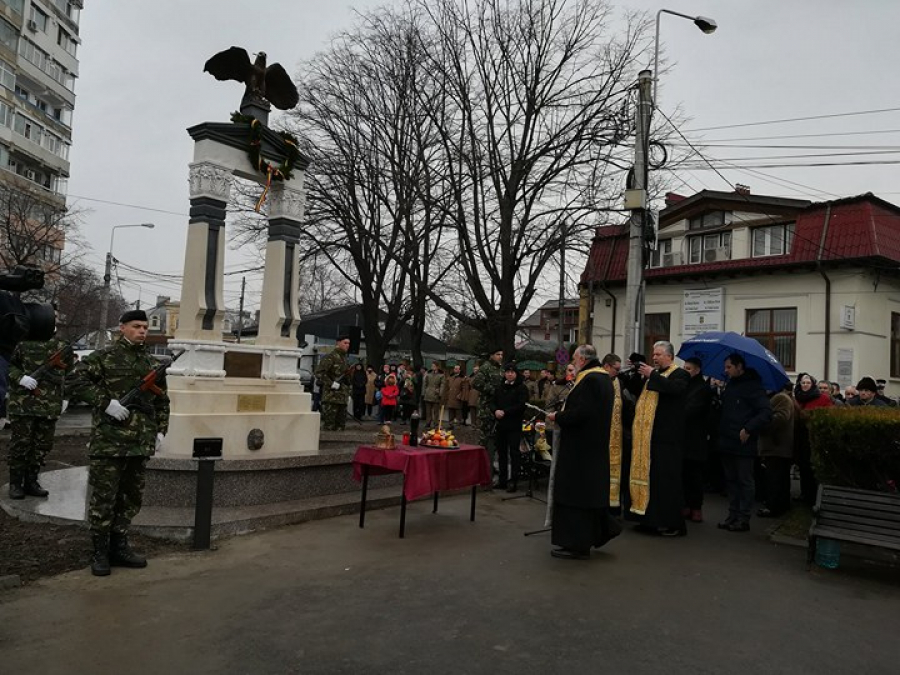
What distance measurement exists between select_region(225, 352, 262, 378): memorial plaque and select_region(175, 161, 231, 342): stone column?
340mm

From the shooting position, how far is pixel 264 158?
910 centimetres

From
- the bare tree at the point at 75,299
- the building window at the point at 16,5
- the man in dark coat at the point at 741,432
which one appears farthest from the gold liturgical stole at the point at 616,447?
the building window at the point at 16,5

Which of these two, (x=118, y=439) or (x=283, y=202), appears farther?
(x=283, y=202)

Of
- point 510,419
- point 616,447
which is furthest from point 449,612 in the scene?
point 510,419

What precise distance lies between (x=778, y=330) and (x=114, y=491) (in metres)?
22.7

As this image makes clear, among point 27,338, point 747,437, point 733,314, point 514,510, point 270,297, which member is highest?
point 733,314

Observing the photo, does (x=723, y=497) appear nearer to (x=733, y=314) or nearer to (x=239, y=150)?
(x=239, y=150)

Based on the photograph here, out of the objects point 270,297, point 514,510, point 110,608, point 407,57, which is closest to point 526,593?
point 110,608

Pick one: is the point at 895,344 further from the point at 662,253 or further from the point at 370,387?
the point at 370,387

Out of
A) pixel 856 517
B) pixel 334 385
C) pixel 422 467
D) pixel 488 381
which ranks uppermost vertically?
pixel 488 381

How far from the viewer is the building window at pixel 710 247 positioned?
24578 mm

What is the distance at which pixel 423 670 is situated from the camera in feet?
11.8

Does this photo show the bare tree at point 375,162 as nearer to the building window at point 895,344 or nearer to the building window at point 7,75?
the building window at point 895,344

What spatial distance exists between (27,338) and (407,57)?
18.6 meters
